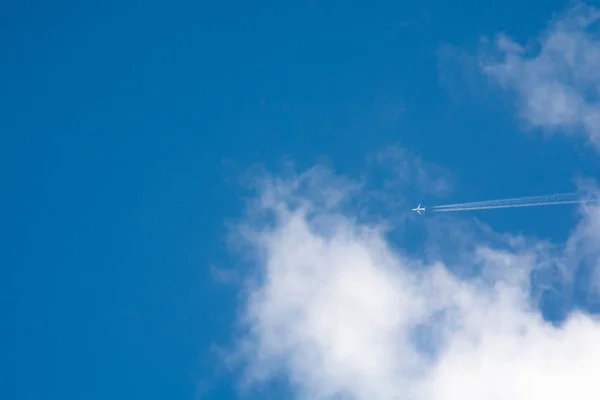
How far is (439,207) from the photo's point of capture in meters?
97.9
